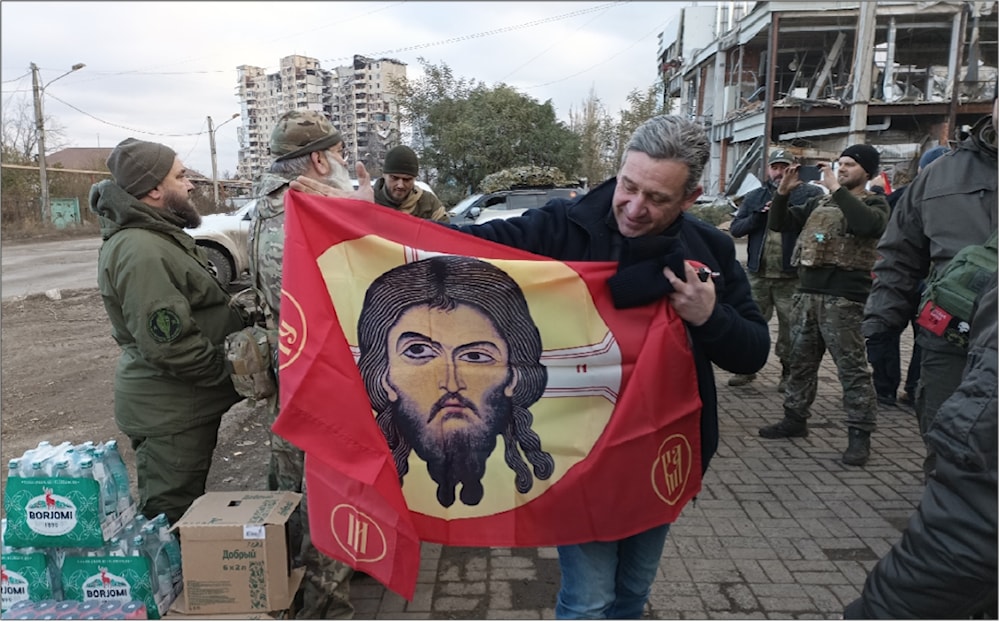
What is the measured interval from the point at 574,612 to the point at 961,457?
4.28 feet

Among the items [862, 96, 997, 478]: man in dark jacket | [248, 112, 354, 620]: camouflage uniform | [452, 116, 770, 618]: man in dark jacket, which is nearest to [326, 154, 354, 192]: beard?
[248, 112, 354, 620]: camouflage uniform

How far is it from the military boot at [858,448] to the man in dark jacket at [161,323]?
4.33 meters

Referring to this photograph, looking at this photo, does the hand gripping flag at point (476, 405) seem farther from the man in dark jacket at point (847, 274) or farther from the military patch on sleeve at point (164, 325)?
the man in dark jacket at point (847, 274)

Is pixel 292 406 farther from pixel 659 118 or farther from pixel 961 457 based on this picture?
pixel 961 457

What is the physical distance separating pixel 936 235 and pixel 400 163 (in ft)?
12.1

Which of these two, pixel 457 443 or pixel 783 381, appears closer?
pixel 457 443

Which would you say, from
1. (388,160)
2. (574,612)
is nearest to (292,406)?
(574,612)

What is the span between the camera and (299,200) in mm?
2348

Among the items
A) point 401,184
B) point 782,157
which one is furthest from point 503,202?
point 401,184

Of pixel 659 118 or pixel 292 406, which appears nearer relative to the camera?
pixel 659 118

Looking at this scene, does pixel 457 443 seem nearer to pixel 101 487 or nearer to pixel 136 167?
pixel 101 487

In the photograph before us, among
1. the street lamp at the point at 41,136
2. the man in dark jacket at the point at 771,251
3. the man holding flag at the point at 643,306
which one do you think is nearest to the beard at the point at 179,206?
the man holding flag at the point at 643,306

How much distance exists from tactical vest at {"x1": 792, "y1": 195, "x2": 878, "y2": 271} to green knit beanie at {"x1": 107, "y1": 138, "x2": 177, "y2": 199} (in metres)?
4.36

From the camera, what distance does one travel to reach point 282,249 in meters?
2.84
